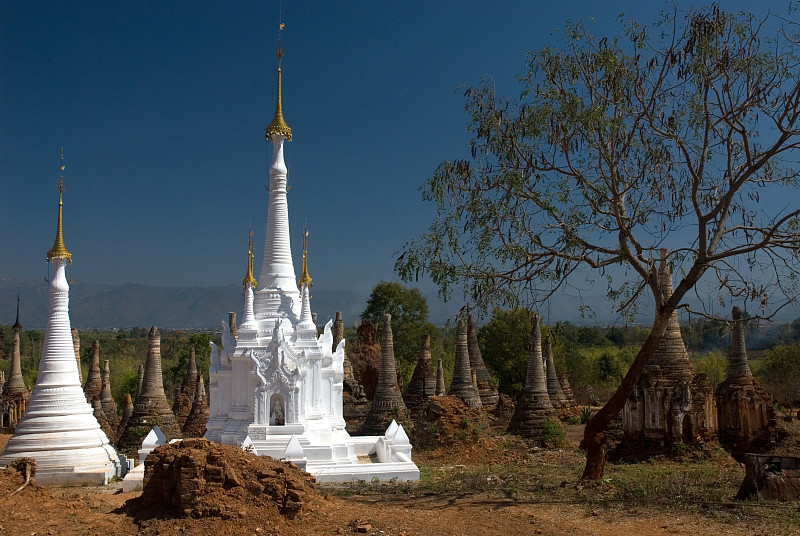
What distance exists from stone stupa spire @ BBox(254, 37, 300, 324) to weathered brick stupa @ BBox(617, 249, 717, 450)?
9.62 m

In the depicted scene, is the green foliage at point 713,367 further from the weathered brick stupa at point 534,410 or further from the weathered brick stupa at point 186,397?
the weathered brick stupa at point 186,397

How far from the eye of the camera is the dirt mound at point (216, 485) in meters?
9.69

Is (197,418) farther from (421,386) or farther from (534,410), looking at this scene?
(534,410)

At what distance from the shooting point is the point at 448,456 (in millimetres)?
21578

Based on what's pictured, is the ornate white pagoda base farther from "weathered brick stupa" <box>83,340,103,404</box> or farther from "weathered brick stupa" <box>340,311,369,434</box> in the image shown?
"weathered brick stupa" <box>83,340,103,404</box>

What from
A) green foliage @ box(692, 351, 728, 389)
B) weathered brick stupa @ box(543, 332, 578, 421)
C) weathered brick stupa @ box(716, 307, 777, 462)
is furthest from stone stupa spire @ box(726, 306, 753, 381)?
green foliage @ box(692, 351, 728, 389)

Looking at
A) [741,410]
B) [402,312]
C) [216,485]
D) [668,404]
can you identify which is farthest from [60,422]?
[402,312]

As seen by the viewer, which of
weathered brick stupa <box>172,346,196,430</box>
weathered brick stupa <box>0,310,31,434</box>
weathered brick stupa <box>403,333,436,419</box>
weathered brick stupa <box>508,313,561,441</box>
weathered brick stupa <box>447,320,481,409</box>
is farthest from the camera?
weathered brick stupa <box>0,310,31,434</box>

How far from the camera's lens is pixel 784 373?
39.7 metres

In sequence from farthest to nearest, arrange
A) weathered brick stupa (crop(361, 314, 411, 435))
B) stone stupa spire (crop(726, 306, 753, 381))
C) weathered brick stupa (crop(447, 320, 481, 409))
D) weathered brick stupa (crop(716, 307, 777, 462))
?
weathered brick stupa (crop(447, 320, 481, 409)) → weathered brick stupa (crop(361, 314, 411, 435)) → stone stupa spire (crop(726, 306, 753, 381)) → weathered brick stupa (crop(716, 307, 777, 462))

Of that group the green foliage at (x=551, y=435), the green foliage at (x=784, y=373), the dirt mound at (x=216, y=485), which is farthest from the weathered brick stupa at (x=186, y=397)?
the green foliage at (x=784, y=373)

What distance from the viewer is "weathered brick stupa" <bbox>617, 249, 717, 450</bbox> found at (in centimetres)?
1839

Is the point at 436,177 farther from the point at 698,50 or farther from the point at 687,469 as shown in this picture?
the point at 687,469

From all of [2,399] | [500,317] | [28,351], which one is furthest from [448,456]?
[28,351]
